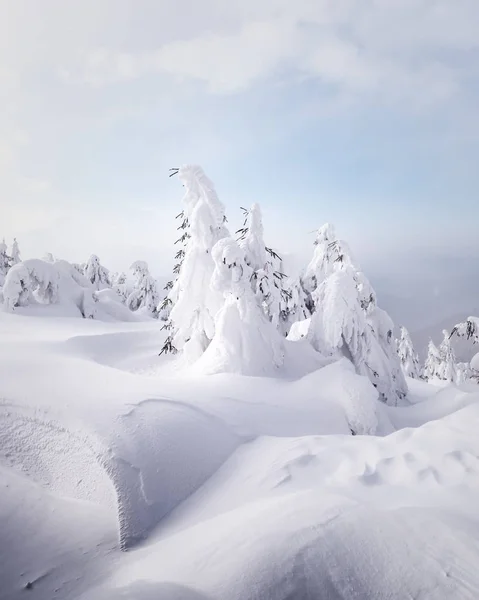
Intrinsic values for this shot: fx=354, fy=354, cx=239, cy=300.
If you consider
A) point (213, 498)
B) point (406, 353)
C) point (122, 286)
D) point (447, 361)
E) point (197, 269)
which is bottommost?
point (447, 361)

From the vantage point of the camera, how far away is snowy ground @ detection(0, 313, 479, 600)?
2570 millimetres

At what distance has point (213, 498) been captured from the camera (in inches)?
161

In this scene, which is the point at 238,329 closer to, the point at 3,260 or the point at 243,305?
the point at 243,305

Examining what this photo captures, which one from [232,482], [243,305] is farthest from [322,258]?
[232,482]

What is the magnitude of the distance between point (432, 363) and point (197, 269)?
98.8ft

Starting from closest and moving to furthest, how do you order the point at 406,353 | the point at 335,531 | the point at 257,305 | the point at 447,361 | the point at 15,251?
the point at 335,531, the point at 257,305, the point at 406,353, the point at 447,361, the point at 15,251

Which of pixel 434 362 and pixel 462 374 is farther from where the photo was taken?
pixel 434 362

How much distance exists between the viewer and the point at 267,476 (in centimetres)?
425

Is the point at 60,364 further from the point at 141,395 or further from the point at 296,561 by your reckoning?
the point at 296,561

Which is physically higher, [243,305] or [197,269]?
[197,269]

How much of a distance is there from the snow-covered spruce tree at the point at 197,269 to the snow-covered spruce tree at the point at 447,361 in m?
26.9

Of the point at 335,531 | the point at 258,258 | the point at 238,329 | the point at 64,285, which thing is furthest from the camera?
the point at 64,285

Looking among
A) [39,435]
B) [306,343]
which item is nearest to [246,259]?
[306,343]

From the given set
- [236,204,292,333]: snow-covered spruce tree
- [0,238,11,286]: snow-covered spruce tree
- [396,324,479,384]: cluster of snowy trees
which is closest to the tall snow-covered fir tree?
[236,204,292,333]: snow-covered spruce tree
